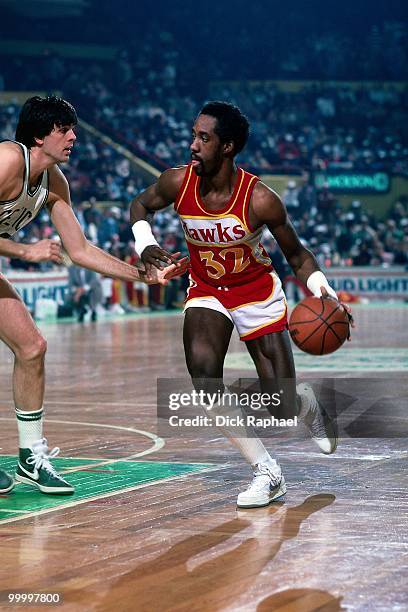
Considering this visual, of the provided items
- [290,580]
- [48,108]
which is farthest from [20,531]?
[48,108]

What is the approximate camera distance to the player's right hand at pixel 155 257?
256 inches

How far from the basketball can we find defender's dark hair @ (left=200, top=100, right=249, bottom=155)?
104cm

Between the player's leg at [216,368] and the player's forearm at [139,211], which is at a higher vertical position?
the player's forearm at [139,211]

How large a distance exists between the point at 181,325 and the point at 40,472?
1586cm

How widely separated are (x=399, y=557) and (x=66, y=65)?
3628 cm

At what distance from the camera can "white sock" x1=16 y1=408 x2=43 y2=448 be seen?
685cm

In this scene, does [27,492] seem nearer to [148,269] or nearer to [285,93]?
[148,269]

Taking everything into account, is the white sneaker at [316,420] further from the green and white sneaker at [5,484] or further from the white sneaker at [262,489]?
the green and white sneaker at [5,484]

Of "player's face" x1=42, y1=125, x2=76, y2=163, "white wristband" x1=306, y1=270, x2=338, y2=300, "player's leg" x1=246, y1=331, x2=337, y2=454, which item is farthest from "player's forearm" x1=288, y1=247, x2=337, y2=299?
"player's face" x1=42, y1=125, x2=76, y2=163

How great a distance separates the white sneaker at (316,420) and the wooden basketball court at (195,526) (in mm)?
208

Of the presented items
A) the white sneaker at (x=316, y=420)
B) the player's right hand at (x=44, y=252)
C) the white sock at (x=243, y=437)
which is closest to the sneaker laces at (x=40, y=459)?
the white sock at (x=243, y=437)

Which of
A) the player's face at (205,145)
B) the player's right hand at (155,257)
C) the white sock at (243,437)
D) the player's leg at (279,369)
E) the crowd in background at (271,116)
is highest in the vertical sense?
the crowd in background at (271,116)

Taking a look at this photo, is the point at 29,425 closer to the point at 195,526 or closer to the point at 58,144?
the point at 195,526

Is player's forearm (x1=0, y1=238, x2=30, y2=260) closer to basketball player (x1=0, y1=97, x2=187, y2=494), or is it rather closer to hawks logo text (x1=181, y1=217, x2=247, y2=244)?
basketball player (x1=0, y1=97, x2=187, y2=494)
